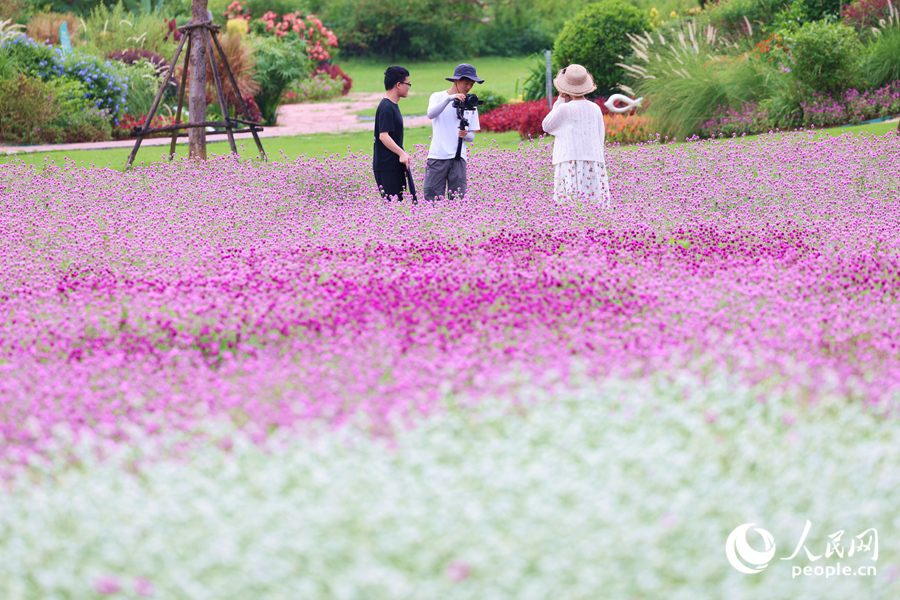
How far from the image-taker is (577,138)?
835 cm

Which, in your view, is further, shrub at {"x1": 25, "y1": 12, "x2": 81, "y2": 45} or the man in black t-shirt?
shrub at {"x1": 25, "y1": 12, "x2": 81, "y2": 45}

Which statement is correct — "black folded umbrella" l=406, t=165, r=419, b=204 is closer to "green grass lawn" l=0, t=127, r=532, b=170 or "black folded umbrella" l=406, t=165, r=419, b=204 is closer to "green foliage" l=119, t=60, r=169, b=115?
"green grass lawn" l=0, t=127, r=532, b=170

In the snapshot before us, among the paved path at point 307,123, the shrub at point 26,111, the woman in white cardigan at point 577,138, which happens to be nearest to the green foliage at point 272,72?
the paved path at point 307,123

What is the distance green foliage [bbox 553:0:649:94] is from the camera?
20.3 metres

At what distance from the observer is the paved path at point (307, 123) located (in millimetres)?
17000

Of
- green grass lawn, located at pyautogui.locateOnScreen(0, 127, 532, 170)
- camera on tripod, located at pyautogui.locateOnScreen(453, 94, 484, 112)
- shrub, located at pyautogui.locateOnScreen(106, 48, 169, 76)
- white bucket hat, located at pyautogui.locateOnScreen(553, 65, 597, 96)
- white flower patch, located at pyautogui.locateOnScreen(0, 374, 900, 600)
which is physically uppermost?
white bucket hat, located at pyautogui.locateOnScreen(553, 65, 597, 96)

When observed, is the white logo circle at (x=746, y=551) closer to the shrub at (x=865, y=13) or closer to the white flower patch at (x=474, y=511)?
the white flower patch at (x=474, y=511)

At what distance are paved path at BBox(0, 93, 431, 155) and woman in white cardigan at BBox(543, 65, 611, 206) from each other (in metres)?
10.7

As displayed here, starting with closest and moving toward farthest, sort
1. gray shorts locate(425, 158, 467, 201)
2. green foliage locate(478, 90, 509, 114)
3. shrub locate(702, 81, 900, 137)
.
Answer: gray shorts locate(425, 158, 467, 201)
shrub locate(702, 81, 900, 137)
green foliage locate(478, 90, 509, 114)

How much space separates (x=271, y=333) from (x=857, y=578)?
2886 mm

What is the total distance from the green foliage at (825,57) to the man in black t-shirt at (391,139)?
8.91 m

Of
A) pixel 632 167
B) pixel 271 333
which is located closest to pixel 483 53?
pixel 632 167

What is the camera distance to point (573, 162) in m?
8.46

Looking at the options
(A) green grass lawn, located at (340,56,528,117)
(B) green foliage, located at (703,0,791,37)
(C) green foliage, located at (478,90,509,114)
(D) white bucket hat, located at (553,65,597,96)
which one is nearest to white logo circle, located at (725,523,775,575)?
(D) white bucket hat, located at (553,65,597,96)
